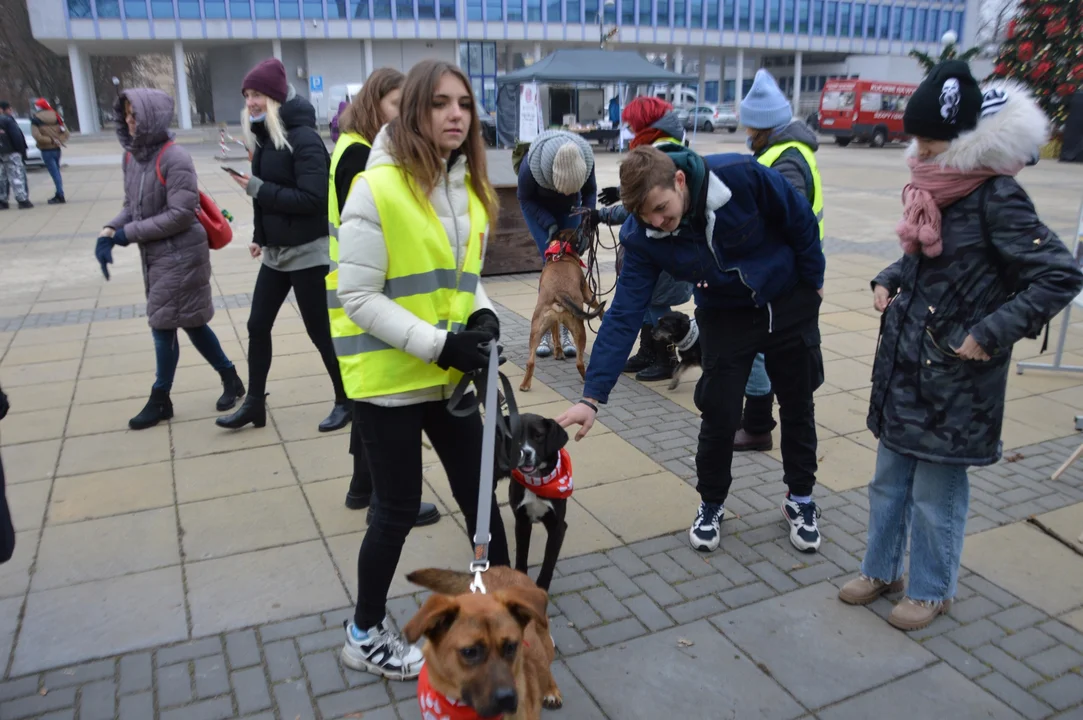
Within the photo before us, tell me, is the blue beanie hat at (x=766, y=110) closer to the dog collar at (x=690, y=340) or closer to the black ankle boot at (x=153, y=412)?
the dog collar at (x=690, y=340)

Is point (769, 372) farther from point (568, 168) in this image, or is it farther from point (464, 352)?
point (568, 168)

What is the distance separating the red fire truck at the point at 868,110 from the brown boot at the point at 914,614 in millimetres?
34920

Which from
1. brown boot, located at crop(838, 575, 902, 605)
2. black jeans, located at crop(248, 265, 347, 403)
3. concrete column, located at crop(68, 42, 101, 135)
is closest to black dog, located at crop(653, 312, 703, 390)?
black jeans, located at crop(248, 265, 347, 403)

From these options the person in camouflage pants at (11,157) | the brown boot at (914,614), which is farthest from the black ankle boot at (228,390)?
the person in camouflage pants at (11,157)

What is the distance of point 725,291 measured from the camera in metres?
3.43

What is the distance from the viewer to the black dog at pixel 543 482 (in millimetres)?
3135

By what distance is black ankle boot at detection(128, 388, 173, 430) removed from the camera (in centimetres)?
525

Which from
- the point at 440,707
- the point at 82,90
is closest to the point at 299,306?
the point at 440,707

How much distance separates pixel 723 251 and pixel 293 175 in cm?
246

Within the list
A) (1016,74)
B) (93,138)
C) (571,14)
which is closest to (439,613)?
(1016,74)

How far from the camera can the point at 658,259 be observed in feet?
11.4

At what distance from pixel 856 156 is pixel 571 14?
3345 centimetres

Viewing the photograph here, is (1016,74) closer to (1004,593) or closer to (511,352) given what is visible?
(511,352)

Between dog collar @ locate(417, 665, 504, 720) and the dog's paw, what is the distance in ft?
1.92
